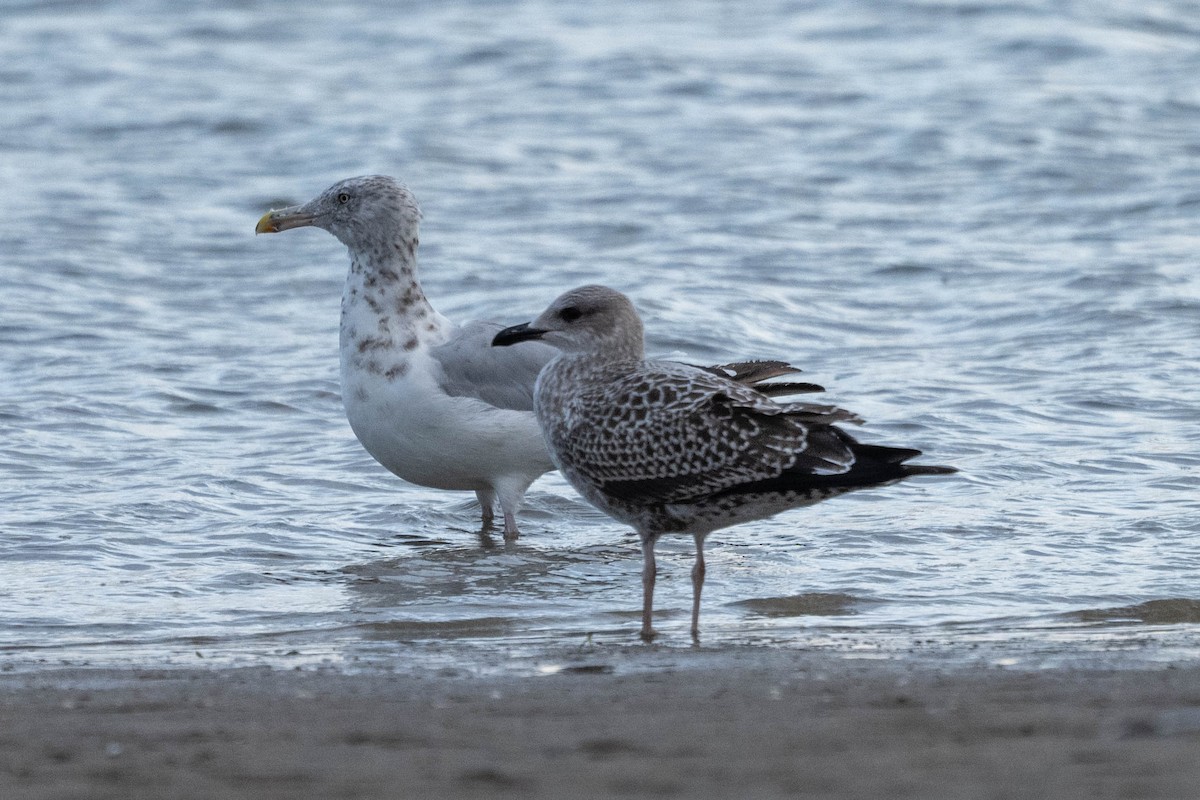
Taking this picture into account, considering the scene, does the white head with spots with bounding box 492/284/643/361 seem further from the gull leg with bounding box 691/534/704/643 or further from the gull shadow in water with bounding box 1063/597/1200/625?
the gull shadow in water with bounding box 1063/597/1200/625

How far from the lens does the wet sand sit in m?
3.80

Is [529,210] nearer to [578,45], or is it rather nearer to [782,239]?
[782,239]

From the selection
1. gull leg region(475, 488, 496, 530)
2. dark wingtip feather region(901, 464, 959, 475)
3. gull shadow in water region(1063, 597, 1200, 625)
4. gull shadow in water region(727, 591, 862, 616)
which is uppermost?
dark wingtip feather region(901, 464, 959, 475)

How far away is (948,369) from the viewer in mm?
10453

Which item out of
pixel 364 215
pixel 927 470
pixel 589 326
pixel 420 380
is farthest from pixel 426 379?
pixel 927 470

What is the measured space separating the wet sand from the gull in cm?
248

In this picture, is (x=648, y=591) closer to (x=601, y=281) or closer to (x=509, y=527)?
(x=509, y=527)

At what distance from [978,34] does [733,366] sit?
1427 cm

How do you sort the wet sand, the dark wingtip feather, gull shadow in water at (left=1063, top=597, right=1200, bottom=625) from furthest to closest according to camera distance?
gull shadow in water at (left=1063, top=597, right=1200, bottom=625) < the dark wingtip feather < the wet sand

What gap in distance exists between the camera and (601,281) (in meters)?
12.7

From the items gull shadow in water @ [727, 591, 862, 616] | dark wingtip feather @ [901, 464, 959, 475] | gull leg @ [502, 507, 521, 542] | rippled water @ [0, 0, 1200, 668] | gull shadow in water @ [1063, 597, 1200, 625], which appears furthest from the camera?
gull leg @ [502, 507, 521, 542]

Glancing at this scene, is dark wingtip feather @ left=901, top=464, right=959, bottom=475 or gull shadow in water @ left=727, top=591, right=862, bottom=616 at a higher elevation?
dark wingtip feather @ left=901, top=464, right=959, bottom=475

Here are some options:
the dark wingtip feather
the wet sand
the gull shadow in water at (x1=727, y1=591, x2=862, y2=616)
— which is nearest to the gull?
the gull shadow in water at (x1=727, y1=591, x2=862, y2=616)

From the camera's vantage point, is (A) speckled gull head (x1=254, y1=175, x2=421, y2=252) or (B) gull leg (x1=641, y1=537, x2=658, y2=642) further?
(A) speckled gull head (x1=254, y1=175, x2=421, y2=252)
